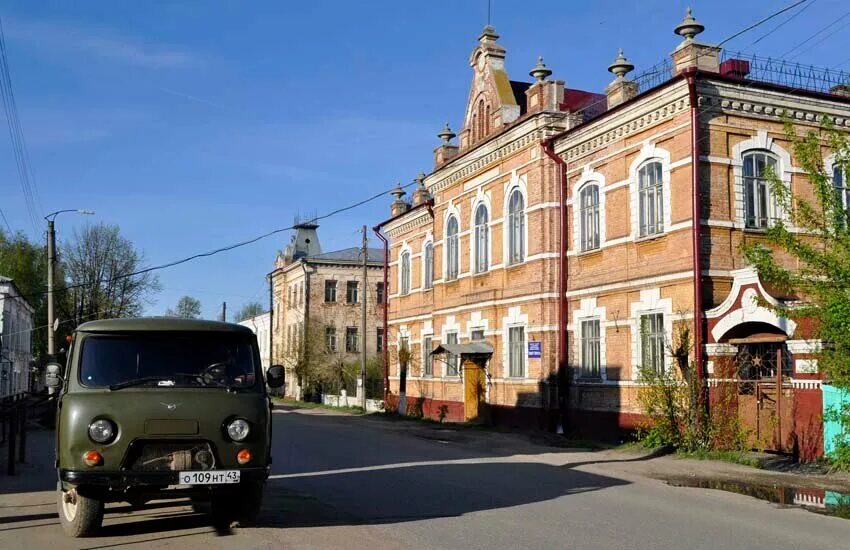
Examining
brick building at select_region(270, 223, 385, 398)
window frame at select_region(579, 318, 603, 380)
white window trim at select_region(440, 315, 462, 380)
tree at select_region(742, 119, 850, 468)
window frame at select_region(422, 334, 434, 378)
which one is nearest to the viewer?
tree at select_region(742, 119, 850, 468)

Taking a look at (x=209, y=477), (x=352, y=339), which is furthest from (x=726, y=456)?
(x=352, y=339)

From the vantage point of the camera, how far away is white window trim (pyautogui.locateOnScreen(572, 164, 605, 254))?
23.1 m

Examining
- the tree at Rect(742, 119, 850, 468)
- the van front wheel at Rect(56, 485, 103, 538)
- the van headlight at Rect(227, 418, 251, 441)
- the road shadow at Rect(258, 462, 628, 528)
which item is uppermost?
the tree at Rect(742, 119, 850, 468)

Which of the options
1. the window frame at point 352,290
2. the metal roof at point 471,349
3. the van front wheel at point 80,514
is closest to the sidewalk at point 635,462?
the metal roof at point 471,349

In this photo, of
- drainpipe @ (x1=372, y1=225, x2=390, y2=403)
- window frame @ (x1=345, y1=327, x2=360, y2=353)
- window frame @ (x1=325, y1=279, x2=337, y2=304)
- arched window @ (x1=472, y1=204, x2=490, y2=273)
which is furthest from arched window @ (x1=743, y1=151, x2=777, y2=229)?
window frame @ (x1=325, y1=279, x2=337, y2=304)

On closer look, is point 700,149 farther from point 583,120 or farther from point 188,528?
point 188,528

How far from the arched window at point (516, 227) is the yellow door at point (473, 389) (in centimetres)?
402

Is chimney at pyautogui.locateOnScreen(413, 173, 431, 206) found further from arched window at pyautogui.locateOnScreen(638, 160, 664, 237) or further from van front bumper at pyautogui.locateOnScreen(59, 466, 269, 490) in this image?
van front bumper at pyautogui.locateOnScreen(59, 466, 269, 490)

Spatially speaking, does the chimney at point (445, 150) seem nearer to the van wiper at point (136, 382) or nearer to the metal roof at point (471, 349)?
the metal roof at point (471, 349)

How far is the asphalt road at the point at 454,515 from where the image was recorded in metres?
8.84

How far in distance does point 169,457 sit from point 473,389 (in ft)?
69.1

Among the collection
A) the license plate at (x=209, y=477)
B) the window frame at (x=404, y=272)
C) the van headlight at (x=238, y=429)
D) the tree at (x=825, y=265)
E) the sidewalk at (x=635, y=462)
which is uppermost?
the window frame at (x=404, y=272)

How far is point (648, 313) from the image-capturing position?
69.5ft

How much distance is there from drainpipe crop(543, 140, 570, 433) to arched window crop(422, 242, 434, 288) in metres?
10.4
